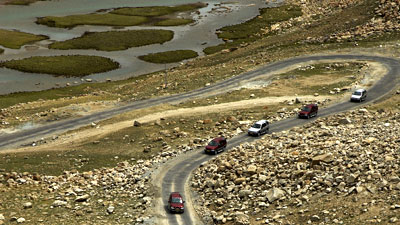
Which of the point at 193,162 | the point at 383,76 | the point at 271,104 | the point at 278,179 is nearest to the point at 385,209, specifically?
the point at 278,179

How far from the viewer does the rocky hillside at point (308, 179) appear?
4550 cm

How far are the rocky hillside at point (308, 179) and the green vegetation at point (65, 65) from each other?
275ft

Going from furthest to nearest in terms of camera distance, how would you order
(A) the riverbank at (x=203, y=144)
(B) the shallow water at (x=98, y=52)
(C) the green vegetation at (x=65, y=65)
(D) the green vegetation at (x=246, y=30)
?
(D) the green vegetation at (x=246, y=30) → (C) the green vegetation at (x=65, y=65) → (B) the shallow water at (x=98, y=52) → (A) the riverbank at (x=203, y=144)

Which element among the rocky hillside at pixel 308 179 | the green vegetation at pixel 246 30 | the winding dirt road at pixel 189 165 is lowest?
the green vegetation at pixel 246 30

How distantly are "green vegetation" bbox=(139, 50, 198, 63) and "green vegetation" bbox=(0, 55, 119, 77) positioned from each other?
10.4m

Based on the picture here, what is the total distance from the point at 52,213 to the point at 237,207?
1823cm

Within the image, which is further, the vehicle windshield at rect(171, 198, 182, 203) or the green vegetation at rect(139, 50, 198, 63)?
the green vegetation at rect(139, 50, 198, 63)

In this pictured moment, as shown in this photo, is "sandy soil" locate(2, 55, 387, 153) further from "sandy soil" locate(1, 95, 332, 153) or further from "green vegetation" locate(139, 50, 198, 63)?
"green vegetation" locate(139, 50, 198, 63)

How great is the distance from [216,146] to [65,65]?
288ft

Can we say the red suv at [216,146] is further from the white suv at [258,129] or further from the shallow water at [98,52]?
the shallow water at [98,52]

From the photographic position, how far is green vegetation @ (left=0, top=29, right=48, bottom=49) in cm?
16775

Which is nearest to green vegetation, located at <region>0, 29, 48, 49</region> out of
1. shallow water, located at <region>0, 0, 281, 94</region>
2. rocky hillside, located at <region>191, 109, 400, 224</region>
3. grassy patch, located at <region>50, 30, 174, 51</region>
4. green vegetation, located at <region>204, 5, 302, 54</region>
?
shallow water, located at <region>0, 0, 281, 94</region>

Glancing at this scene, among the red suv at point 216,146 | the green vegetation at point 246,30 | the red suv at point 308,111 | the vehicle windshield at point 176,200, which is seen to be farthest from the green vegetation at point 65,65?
the vehicle windshield at point 176,200

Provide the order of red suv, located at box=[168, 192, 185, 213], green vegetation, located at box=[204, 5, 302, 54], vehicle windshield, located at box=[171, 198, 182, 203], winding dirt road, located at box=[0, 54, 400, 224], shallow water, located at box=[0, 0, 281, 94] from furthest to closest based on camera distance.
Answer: green vegetation, located at box=[204, 5, 302, 54] → shallow water, located at box=[0, 0, 281, 94] → winding dirt road, located at box=[0, 54, 400, 224] → vehicle windshield, located at box=[171, 198, 182, 203] → red suv, located at box=[168, 192, 185, 213]
